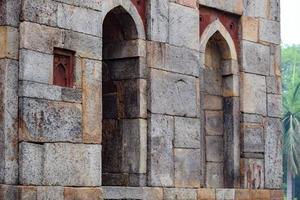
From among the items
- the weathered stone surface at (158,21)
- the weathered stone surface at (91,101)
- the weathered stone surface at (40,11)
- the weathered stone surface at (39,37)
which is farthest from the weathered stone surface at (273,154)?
the weathered stone surface at (40,11)

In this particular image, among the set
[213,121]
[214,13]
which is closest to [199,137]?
[213,121]

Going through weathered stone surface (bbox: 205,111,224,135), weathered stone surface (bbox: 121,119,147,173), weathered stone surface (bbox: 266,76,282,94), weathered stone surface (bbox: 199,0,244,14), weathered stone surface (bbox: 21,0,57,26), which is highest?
weathered stone surface (bbox: 199,0,244,14)

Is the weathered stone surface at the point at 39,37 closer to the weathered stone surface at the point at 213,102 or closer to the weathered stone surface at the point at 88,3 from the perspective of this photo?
the weathered stone surface at the point at 88,3

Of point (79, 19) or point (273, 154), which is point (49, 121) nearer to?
point (79, 19)

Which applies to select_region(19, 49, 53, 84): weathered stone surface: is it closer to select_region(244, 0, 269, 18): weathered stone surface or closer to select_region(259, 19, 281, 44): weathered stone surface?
select_region(244, 0, 269, 18): weathered stone surface

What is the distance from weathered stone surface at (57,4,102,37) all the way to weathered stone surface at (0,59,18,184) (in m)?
0.81

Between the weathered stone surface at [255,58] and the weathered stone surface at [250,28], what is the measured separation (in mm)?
79

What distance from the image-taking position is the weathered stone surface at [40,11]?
9.17 meters

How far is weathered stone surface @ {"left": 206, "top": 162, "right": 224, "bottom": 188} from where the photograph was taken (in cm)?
1202

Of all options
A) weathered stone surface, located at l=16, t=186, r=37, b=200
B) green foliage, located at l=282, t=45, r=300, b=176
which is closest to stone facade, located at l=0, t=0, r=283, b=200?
weathered stone surface, located at l=16, t=186, r=37, b=200

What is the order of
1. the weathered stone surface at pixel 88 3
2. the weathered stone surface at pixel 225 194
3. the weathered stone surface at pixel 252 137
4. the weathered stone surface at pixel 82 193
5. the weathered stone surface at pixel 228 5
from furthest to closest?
1. the weathered stone surface at pixel 252 137
2. the weathered stone surface at pixel 228 5
3. the weathered stone surface at pixel 225 194
4. the weathered stone surface at pixel 88 3
5. the weathered stone surface at pixel 82 193

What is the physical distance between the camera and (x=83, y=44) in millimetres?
9758

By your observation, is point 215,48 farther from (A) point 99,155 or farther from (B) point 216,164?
(A) point 99,155

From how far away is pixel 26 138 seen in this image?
902 cm
